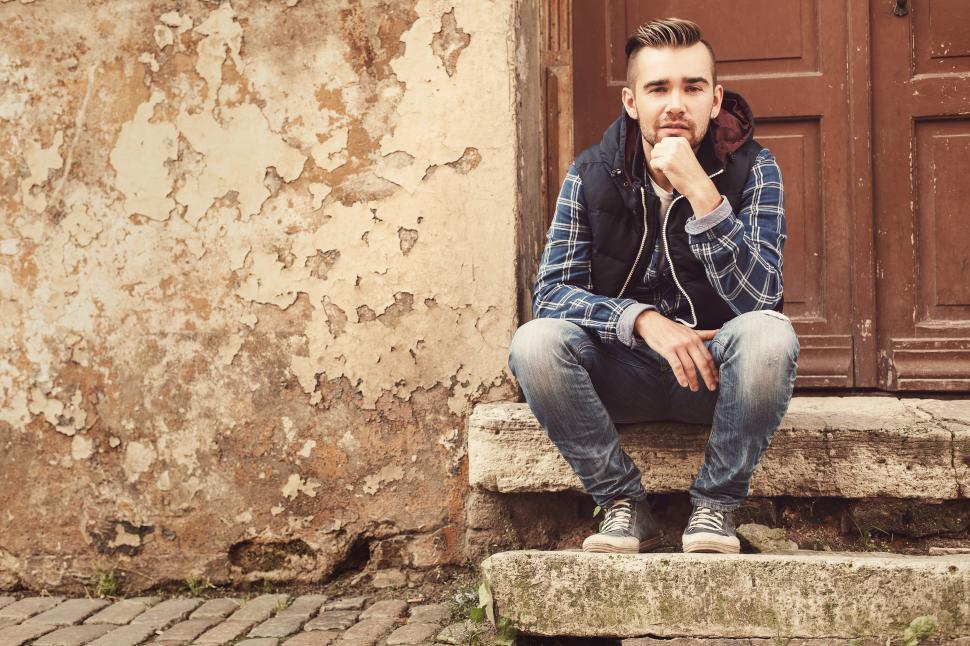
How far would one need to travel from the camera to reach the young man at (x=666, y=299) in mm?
2271

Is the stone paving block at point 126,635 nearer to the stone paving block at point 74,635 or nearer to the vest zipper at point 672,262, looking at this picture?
the stone paving block at point 74,635

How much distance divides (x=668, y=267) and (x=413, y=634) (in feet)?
3.98

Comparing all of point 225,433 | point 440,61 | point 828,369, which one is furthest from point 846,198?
point 225,433

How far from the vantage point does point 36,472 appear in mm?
3123

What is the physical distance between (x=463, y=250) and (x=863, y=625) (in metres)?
1.59

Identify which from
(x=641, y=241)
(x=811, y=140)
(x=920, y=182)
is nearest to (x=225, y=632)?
(x=641, y=241)

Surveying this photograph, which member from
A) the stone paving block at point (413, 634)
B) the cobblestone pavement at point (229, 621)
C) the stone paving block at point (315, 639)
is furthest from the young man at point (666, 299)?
the stone paving block at point (315, 639)

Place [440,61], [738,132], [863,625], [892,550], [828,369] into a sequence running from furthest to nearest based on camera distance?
[828,369]
[440,61]
[892,550]
[738,132]
[863,625]

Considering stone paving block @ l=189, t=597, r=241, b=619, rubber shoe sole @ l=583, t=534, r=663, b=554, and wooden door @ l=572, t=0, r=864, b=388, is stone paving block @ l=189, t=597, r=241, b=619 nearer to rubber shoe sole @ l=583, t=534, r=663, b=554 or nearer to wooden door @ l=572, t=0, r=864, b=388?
rubber shoe sole @ l=583, t=534, r=663, b=554

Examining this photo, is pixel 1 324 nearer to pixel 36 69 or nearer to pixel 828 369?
pixel 36 69

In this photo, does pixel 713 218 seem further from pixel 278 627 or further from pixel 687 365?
pixel 278 627

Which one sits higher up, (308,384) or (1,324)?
(1,324)

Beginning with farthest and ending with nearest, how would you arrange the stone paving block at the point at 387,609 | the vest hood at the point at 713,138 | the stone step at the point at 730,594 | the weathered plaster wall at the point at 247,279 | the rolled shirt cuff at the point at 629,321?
the weathered plaster wall at the point at 247,279 < the stone paving block at the point at 387,609 < the vest hood at the point at 713,138 < the rolled shirt cuff at the point at 629,321 < the stone step at the point at 730,594

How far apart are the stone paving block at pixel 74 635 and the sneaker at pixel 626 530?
1444mm
